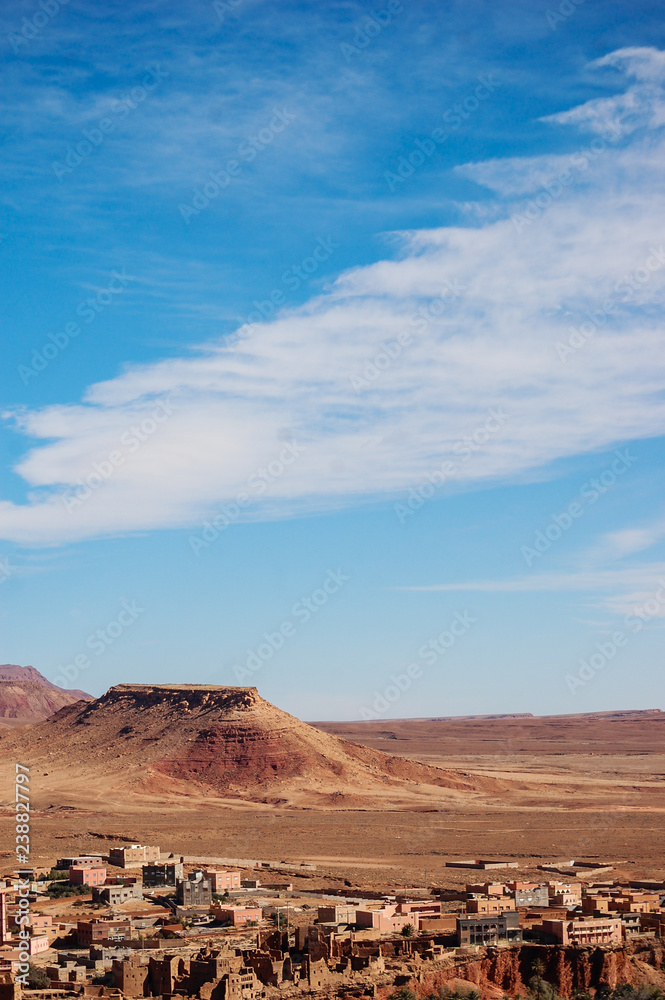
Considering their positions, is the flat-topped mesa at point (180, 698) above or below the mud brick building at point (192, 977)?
above

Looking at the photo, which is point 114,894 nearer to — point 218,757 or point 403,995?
point 403,995

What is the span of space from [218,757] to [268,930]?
7900 centimetres

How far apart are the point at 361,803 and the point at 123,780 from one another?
23.3 meters

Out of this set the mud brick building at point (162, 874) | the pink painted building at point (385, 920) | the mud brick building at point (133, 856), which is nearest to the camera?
the pink painted building at point (385, 920)

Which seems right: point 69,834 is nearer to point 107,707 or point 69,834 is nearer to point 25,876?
point 25,876

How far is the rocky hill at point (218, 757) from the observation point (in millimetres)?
119062

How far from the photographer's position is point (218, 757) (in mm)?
124688

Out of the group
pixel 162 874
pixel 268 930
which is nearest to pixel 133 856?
pixel 162 874

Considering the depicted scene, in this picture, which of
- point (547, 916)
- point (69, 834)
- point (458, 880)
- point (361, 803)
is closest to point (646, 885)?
point (458, 880)

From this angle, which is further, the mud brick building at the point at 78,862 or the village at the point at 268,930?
the mud brick building at the point at 78,862

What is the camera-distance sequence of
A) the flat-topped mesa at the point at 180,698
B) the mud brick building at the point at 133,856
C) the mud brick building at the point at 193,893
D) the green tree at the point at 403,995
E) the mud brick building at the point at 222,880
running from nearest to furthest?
the green tree at the point at 403,995 → the mud brick building at the point at 193,893 → the mud brick building at the point at 222,880 → the mud brick building at the point at 133,856 → the flat-topped mesa at the point at 180,698

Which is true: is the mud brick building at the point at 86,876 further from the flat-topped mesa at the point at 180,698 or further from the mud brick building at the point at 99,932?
the flat-topped mesa at the point at 180,698

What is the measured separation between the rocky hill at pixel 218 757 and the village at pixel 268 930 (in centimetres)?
5318

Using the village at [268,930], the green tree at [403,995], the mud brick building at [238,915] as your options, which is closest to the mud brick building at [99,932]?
the village at [268,930]
